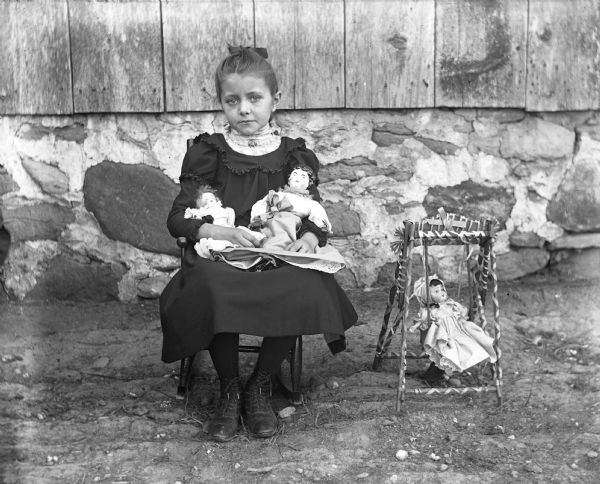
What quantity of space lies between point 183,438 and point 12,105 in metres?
2.22

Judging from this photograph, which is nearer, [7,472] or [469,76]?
[7,472]

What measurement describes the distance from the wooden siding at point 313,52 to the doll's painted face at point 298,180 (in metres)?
1.12

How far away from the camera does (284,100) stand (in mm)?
5000

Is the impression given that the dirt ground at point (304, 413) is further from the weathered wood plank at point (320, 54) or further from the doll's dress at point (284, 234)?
the weathered wood plank at point (320, 54)

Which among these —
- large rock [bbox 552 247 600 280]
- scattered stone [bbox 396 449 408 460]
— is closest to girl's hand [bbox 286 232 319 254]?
scattered stone [bbox 396 449 408 460]

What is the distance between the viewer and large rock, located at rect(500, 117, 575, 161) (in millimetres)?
5270

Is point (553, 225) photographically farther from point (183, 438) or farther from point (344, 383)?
point (183, 438)

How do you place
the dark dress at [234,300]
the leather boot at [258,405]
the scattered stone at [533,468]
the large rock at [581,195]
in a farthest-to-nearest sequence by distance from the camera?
the large rock at [581,195]
the leather boot at [258,405]
the dark dress at [234,300]
the scattered stone at [533,468]

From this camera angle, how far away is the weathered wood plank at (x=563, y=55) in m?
5.17

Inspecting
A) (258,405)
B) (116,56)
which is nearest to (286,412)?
(258,405)

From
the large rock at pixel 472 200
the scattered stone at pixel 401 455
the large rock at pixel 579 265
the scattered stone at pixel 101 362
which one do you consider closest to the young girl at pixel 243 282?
the scattered stone at pixel 401 455

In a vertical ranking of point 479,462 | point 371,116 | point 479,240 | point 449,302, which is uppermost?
point 371,116

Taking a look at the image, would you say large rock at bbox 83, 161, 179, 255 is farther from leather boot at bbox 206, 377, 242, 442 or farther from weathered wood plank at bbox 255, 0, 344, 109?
leather boot at bbox 206, 377, 242, 442

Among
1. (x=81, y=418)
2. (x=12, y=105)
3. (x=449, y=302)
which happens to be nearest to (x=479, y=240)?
(x=449, y=302)
